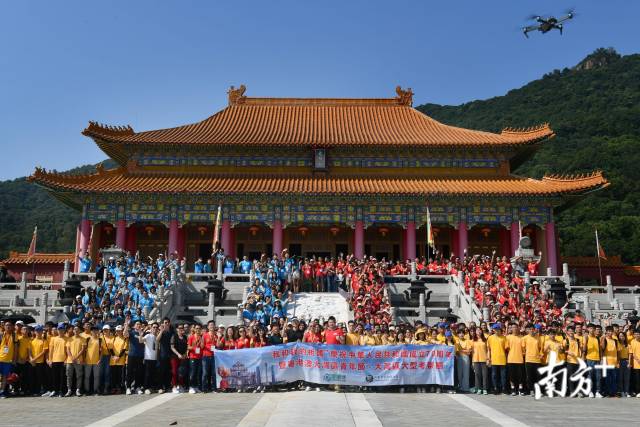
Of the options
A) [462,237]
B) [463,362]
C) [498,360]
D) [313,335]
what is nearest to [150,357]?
[313,335]

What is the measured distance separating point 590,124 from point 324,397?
79880 mm

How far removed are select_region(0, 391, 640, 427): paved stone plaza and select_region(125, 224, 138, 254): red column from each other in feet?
58.4

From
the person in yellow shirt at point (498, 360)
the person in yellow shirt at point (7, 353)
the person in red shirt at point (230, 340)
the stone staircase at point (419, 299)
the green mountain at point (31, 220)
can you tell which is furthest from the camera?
the green mountain at point (31, 220)

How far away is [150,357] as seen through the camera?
1150 cm

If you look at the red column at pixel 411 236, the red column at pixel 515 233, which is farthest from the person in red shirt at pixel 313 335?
the red column at pixel 515 233

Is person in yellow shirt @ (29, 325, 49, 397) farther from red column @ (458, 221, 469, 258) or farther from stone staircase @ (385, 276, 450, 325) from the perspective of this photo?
red column @ (458, 221, 469, 258)

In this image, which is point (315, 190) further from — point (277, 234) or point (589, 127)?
point (589, 127)

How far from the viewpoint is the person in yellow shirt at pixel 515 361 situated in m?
11.4

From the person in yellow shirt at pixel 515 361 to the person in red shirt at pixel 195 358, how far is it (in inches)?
249

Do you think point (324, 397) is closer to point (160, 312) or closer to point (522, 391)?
point (522, 391)

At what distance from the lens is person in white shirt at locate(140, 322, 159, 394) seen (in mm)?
11469

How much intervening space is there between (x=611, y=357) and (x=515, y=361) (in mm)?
1953

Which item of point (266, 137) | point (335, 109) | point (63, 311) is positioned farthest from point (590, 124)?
point (63, 311)

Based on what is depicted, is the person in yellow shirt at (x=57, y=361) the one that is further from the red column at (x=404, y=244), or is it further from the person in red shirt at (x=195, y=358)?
the red column at (x=404, y=244)
